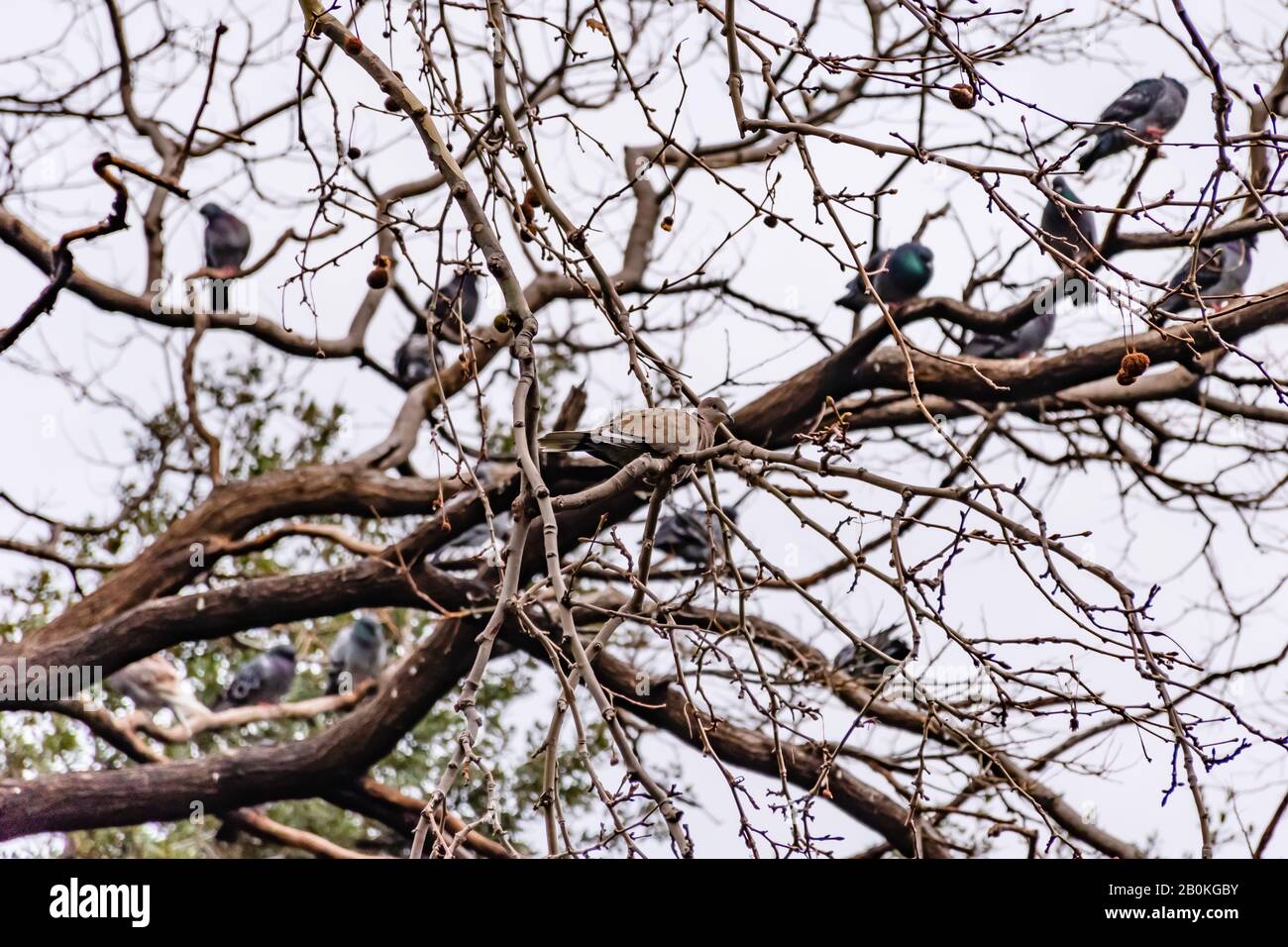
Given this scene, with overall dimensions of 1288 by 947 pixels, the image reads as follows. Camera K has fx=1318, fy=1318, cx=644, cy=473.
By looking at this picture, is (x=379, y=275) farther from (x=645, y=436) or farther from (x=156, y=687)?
(x=156, y=687)

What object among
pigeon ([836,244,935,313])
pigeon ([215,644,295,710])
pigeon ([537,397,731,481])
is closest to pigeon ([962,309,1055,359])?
pigeon ([836,244,935,313])

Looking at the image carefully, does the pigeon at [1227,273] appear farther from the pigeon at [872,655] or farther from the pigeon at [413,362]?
the pigeon at [413,362]

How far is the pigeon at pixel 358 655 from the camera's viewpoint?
4.81m

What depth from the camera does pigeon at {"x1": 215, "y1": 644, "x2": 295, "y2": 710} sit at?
15.5 ft

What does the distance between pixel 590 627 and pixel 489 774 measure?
305 centimetres

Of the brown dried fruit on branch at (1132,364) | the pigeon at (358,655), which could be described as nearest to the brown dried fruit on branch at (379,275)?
the brown dried fruit on branch at (1132,364)

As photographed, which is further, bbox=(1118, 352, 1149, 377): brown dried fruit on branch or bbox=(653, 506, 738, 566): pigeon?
bbox=(653, 506, 738, 566): pigeon

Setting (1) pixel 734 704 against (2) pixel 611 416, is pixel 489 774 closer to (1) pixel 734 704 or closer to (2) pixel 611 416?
→ (2) pixel 611 416

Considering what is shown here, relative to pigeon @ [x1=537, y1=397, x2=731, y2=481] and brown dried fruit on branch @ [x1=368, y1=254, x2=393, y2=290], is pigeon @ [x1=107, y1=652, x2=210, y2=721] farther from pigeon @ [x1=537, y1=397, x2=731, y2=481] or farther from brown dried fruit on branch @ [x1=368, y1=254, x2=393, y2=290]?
pigeon @ [x1=537, y1=397, x2=731, y2=481]

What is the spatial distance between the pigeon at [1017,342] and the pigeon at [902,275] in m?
0.24

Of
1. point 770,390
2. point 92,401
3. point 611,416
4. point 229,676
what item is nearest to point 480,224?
point 611,416

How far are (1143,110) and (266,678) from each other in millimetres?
3460

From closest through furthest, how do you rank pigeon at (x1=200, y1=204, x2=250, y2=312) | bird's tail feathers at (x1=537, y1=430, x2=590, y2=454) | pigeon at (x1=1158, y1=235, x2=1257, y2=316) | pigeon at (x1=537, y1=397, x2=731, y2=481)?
pigeon at (x1=537, y1=397, x2=731, y2=481) < bird's tail feathers at (x1=537, y1=430, x2=590, y2=454) < pigeon at (x1=1158, y1=235, x2=1257, y2=316) < pigeon at (x1=200, y1=204, x2=250, y2=312)

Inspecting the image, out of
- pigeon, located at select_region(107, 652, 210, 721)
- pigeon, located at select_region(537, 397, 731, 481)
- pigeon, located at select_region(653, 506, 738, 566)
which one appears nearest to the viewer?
pigeon, located at select_region(537, 397, 731, 481)
